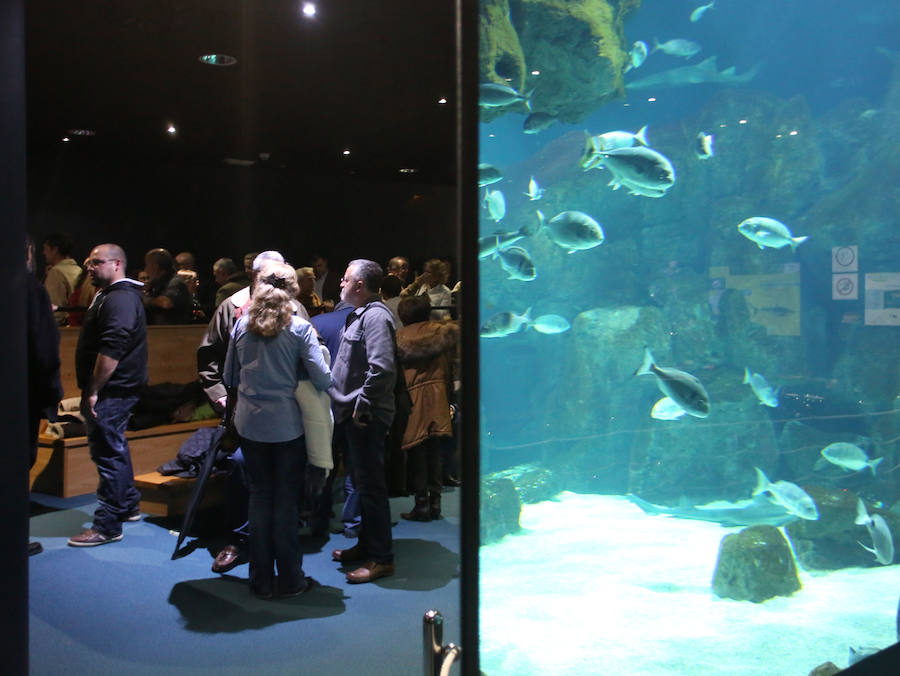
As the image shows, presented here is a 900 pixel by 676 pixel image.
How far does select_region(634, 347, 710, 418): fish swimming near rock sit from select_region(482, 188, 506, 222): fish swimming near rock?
588mm

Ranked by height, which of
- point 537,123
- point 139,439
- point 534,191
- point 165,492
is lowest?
point 165,492

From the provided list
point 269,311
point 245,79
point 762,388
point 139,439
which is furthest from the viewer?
point 245,79

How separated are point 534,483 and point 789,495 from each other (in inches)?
35.7

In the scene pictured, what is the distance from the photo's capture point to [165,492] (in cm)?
517

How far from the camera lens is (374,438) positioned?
4062 mm

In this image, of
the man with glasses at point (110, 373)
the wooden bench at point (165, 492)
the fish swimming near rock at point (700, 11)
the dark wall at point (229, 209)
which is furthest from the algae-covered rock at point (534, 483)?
the dark wall at point (229, 209)

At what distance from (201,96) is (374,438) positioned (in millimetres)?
5375

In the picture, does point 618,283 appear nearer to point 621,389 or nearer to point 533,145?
point 621,389

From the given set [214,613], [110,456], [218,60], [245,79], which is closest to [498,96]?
[214,613]

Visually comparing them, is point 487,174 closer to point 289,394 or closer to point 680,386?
point 680,386

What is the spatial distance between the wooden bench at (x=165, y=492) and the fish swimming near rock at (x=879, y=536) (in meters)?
4.10

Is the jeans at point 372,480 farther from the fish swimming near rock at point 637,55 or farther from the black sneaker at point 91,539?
the fish swimming near rock at point 637,55

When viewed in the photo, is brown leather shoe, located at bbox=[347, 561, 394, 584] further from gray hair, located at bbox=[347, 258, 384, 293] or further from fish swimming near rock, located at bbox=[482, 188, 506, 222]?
fish swimming near rock, located at bbox=[482, 188, 506, 222]

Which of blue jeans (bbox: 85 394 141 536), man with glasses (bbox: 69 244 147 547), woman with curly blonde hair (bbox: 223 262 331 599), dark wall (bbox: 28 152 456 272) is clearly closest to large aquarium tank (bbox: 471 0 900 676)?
woman with curly blonde hair (bbox: 223 262 331 599)
